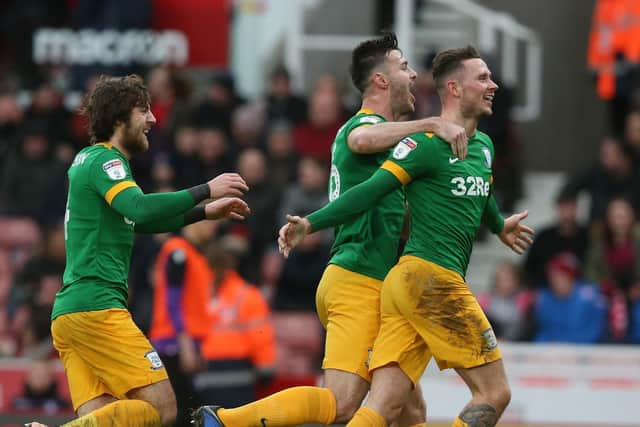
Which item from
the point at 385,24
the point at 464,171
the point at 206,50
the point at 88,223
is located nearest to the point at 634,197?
the point at 385,24

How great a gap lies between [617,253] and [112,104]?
7124mm

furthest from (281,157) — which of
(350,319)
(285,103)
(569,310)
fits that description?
(350,319)

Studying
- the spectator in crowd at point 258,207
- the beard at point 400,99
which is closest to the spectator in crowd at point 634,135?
the spectator in crowd at point 258,207

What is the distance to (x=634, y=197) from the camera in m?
14.9

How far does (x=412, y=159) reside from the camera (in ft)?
26.6

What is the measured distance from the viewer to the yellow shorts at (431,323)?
26.7ft

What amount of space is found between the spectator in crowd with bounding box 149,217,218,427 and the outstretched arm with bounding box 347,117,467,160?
384 centimetres

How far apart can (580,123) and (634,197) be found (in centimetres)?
373

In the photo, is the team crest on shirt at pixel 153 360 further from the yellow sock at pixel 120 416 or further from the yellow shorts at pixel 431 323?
the yellow shorts at pixel 431 323

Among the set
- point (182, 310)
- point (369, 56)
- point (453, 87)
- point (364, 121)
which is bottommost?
point (182, 310)

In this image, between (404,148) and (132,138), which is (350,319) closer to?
(404,148)

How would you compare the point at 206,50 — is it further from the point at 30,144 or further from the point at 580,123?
the point at 580,123

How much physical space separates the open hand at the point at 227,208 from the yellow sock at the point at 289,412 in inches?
40.2

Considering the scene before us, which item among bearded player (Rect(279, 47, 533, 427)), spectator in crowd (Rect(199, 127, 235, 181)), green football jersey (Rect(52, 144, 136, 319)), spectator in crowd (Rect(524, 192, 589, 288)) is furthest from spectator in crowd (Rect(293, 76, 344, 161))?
green football jersey (Rect(52, 144, 136, 319))
